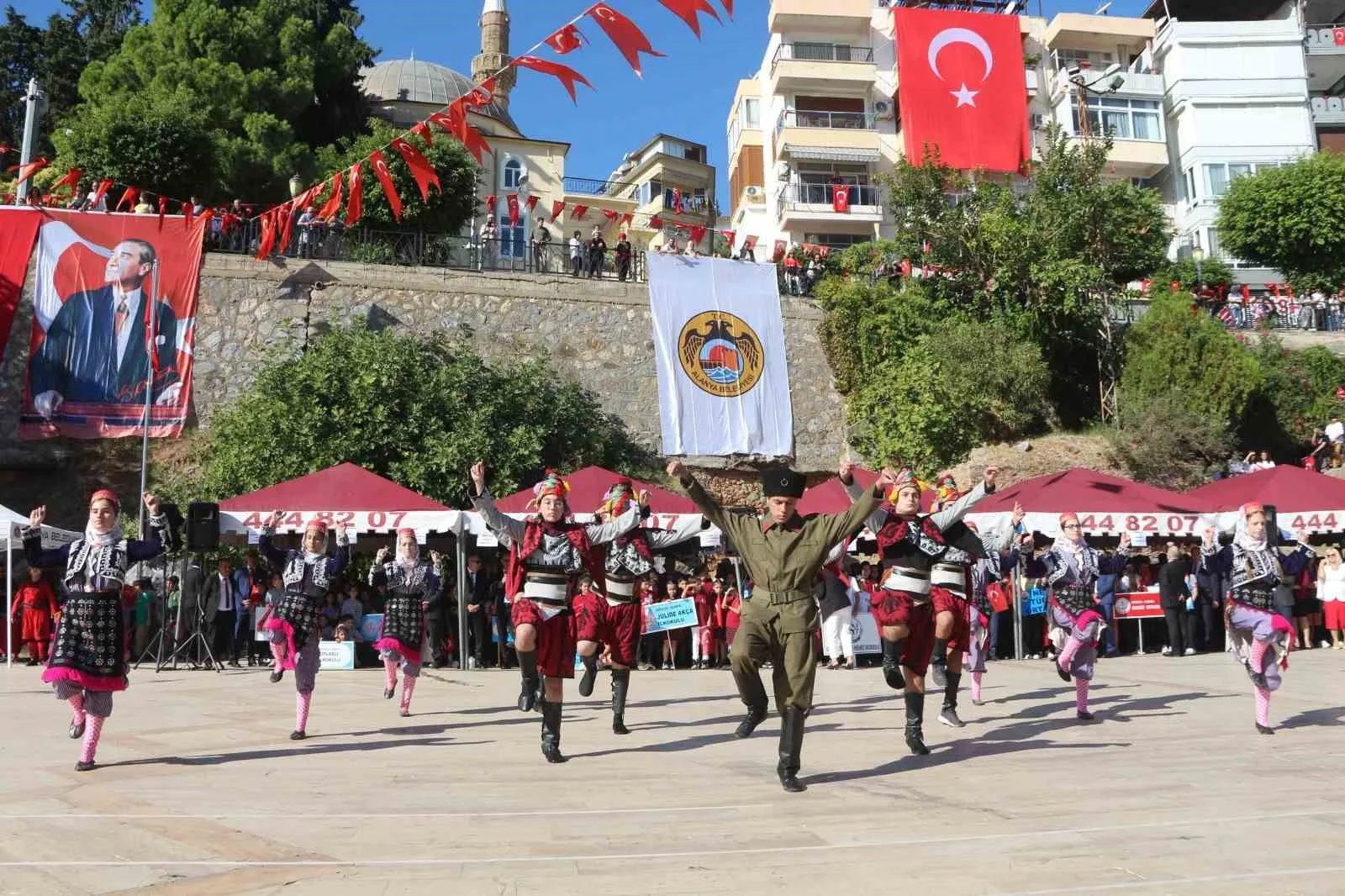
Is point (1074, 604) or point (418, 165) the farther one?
point (418, 165)

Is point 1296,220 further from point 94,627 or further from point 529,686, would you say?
point 94,627

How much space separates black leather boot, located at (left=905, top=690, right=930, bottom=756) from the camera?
784 centimetres

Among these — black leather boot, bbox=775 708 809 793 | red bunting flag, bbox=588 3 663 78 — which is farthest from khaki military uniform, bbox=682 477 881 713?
red bunting flag, bbox=588 3 663 78

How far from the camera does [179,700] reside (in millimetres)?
11633

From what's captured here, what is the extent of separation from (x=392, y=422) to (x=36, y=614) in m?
7.98

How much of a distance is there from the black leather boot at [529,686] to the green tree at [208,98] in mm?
22516

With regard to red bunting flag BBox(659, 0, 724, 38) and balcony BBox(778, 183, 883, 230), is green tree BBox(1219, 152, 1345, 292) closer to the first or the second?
balcony BBox(778, 183, 883, 230)

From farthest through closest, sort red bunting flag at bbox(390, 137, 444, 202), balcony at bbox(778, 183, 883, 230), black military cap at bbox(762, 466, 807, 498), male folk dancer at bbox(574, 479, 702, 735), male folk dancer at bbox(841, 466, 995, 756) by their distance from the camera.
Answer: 1. balcony at bbox(778, 183, 883, 230)
2. red bunting flag at bbox(390, 137, 444, 202)
3. male folk dancer at bbox(574, 479, 702, 735)
4. male folk dancer at bbox(841, 466, 995, 756)
5. black military cap at bbox(762, 466, 807, 498)

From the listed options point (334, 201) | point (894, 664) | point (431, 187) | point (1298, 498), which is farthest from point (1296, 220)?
point (894, 664)

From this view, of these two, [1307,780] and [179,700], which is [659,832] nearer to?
[1307,780]

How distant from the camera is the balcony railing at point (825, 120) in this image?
41969 millimetres

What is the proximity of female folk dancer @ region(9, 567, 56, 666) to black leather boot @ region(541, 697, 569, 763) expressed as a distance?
12591mm

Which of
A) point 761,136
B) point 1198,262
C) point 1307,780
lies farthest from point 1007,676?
point 761,136

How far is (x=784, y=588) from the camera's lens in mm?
6688
